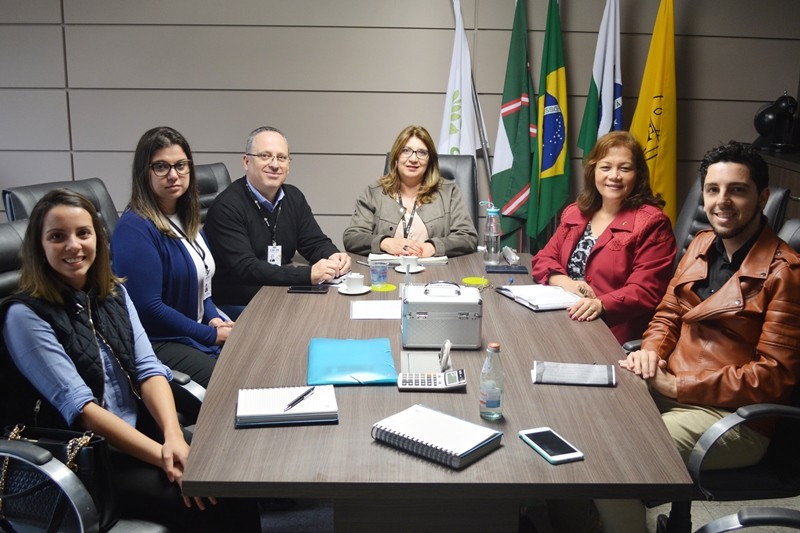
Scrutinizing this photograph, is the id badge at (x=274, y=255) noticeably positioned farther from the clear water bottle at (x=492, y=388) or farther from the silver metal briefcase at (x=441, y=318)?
the clear water bottle at (x=492, y=388)

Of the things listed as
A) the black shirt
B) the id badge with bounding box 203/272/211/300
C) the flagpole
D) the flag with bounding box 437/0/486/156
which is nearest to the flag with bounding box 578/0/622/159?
the flagpole

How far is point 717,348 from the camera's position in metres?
2.14

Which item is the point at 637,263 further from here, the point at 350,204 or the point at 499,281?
the point at 350,204

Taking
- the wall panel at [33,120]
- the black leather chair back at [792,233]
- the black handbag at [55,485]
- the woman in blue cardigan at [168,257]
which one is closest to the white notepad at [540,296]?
the black leather chair back at [792,233]

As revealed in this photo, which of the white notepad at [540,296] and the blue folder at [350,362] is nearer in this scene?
the blue folder at [350,362]

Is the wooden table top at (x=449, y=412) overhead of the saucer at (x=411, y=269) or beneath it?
beneath

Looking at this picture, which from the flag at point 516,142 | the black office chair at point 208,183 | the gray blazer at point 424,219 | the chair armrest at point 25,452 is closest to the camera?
the chair armrest at point 25,452

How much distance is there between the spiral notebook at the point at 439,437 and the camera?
58.2 inches

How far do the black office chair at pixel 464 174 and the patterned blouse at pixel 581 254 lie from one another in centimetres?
82

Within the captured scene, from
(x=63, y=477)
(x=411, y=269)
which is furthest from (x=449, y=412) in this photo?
(x=411, y=269)

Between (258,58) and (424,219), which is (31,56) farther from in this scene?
(424,219)

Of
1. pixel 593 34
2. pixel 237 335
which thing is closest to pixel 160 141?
pixel 237 335

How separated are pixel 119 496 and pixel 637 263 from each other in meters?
1.97

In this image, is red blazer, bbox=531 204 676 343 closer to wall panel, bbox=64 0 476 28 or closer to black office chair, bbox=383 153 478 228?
black office chair, bbox=383 153 478 228
